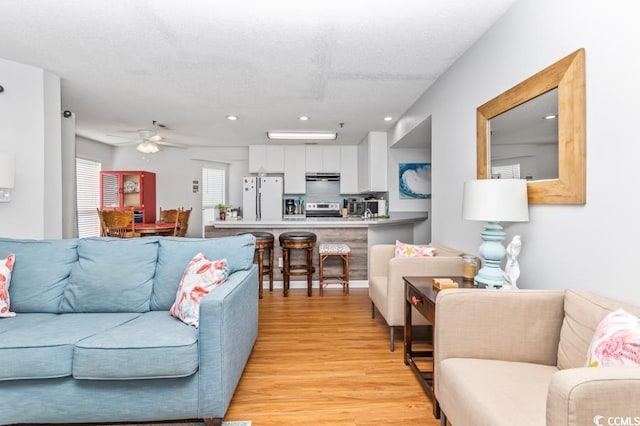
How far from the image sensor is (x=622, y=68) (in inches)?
53.7

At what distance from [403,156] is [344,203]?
2.02m

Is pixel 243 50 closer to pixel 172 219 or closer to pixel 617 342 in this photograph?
pixel 617 342

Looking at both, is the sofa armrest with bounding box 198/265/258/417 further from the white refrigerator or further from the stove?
the stove

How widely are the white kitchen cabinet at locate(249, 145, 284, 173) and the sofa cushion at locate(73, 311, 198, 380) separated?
520cm

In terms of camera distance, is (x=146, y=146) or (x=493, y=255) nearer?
(x=493, y=255)

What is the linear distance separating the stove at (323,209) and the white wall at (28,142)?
175 inches

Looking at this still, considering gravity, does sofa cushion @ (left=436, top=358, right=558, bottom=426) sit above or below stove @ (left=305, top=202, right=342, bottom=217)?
below

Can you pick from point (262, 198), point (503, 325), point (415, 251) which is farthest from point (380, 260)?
point (262, 198)

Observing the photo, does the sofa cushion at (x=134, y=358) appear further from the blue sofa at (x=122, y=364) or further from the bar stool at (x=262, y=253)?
the bar stool at (x=262, y=253)

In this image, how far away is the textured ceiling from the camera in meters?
2.15

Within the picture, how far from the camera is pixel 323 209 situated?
693cm

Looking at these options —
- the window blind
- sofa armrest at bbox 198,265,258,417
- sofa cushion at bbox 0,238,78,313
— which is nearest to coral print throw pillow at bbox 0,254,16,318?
sofa cushion at bbox 0,238,78,313

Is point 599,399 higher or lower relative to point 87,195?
lower

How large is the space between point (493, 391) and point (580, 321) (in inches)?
19.9
